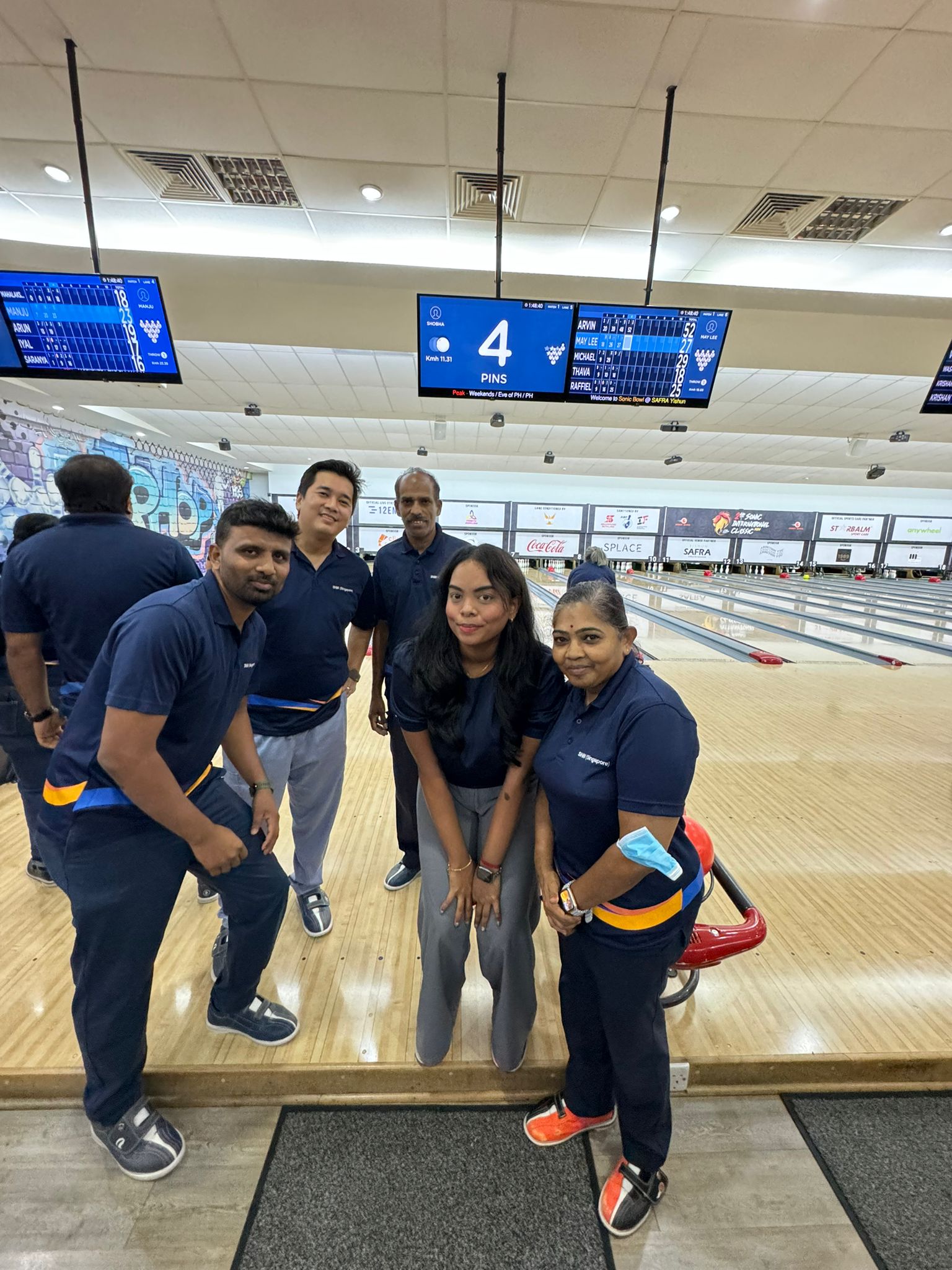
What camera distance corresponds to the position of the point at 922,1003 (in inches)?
62.5

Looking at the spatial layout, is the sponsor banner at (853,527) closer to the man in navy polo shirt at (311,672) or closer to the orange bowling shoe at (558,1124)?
the man in navy polo shirt at (311,672)

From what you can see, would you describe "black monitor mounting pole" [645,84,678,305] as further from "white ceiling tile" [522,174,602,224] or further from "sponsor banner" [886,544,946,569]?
"sponsor banner" [886,544,946,569]

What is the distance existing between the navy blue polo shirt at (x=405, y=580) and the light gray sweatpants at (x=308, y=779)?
0.36 m

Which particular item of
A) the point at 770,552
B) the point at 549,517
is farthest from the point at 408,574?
the point at 770,552

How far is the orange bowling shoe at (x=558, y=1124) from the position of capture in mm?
1259

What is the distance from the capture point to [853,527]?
1540 cm

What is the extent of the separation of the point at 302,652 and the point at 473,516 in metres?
13.4

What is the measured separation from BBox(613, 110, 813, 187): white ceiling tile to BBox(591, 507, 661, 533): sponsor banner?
495 inches

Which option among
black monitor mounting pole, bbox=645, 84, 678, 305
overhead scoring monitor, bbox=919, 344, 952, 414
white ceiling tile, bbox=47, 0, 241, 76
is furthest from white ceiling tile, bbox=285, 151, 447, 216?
overhead scoring monitor, bbox=919, 344, 952, 414

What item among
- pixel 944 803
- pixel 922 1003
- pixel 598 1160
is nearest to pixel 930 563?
pixel 944 803

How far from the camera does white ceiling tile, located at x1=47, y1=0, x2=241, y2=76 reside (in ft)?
6.48

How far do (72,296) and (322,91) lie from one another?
1.91m

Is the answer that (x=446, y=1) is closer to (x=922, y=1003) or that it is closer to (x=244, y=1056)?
(x=244, y=1056)

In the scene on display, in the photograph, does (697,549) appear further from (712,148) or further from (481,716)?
(481,716)
